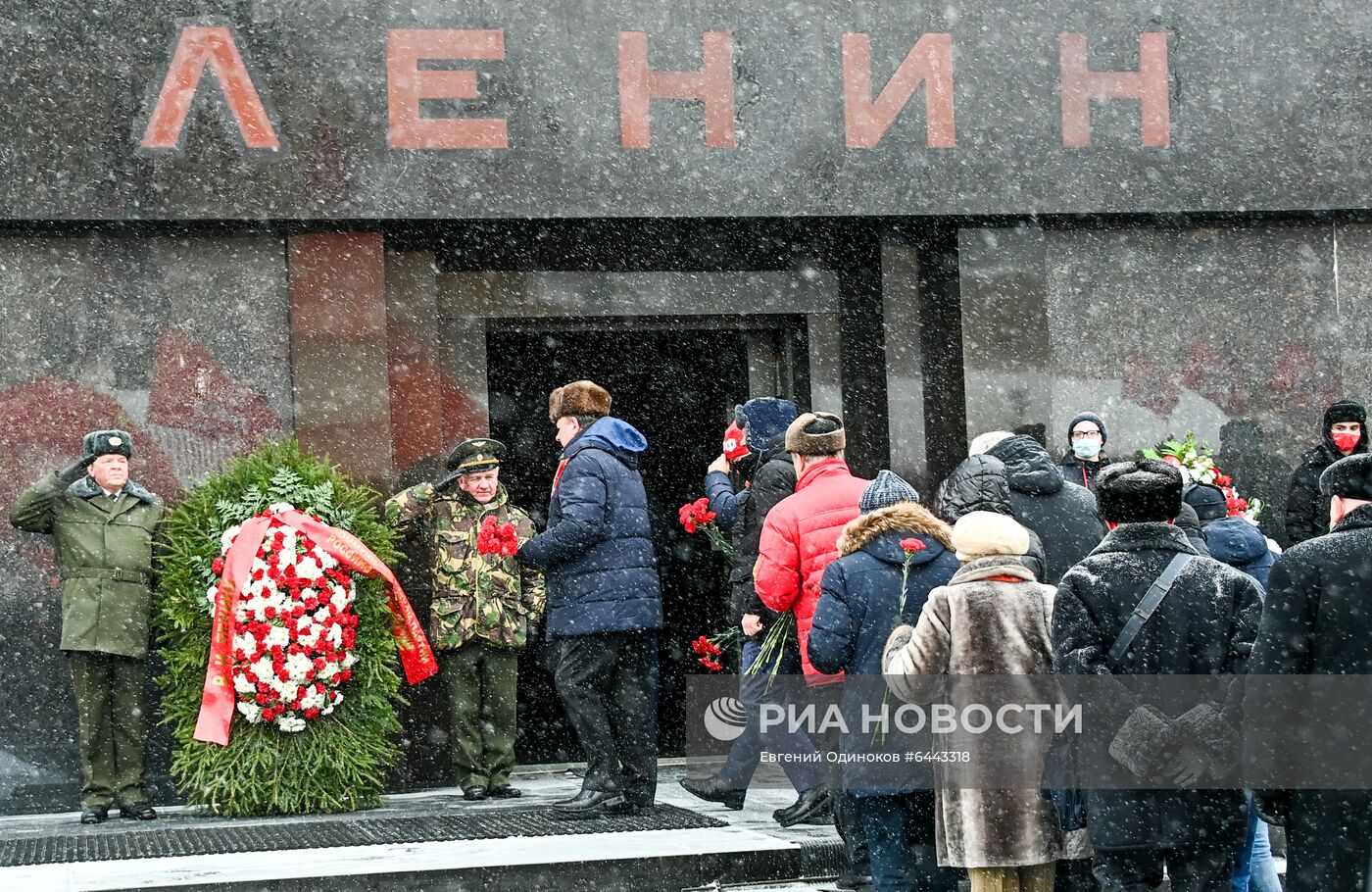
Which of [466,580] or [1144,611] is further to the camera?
[466,580]

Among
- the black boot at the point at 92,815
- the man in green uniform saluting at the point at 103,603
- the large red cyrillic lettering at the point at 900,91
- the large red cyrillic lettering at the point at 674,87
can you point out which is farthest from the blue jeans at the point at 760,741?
the large red cyrillic lettering at the point at 900,91

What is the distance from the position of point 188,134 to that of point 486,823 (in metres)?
4.17

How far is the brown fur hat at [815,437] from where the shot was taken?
7.04m

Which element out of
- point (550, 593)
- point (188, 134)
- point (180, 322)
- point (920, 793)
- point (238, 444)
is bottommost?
point (920, 793)

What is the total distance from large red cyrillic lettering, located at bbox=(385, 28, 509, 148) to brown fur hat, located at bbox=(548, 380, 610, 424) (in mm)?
2203

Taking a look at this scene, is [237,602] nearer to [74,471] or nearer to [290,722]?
[290,722]

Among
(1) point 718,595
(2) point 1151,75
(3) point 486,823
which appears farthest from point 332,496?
(2) point 1151,75

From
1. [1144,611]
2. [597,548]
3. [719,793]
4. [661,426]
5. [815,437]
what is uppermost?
[661,426]

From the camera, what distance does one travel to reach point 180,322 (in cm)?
938

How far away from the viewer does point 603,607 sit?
7.67 meters

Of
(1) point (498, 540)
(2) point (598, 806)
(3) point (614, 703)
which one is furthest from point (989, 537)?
(1) point (498, 540)

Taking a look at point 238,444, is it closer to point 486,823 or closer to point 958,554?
point 486,823

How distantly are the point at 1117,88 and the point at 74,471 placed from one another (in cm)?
638

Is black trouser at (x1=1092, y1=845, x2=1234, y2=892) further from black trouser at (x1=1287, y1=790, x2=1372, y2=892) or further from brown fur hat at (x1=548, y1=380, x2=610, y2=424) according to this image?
brown fur hat at (x1=548, y1=380, x2=610, y2=424)
